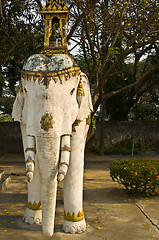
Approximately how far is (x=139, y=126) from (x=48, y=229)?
45.3ft

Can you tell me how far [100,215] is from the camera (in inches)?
230

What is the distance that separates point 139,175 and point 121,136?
10264 mm

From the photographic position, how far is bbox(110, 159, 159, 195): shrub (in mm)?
6762

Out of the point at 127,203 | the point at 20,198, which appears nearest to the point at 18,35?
the point at 20,198

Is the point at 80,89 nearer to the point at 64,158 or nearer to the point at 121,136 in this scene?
the point at 64,158

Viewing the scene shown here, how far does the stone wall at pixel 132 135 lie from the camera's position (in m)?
16.9

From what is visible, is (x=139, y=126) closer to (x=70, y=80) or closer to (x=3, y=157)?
(x=3, y=157)

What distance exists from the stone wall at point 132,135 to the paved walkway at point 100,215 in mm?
7870

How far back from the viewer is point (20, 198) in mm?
7055

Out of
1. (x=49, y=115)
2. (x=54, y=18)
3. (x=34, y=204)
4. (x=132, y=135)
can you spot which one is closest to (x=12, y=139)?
(x=132, y=135)

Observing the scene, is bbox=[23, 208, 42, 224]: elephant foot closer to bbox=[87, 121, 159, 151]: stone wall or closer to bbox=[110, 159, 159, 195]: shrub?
bbox=[110, 159, 159, 195]: shrub

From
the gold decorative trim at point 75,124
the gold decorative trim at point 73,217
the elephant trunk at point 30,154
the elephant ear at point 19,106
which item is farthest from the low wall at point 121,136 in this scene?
the elephant trunk at point 30,154

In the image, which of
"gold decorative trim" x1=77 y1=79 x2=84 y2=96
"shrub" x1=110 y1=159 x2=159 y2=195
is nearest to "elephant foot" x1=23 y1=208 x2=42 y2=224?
"gold decorative trim" x1=77 y1=79 x2=84 y2=96

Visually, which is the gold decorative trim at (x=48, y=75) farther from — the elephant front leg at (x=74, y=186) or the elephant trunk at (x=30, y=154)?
the elephant front leg at (x=74, y=186)
